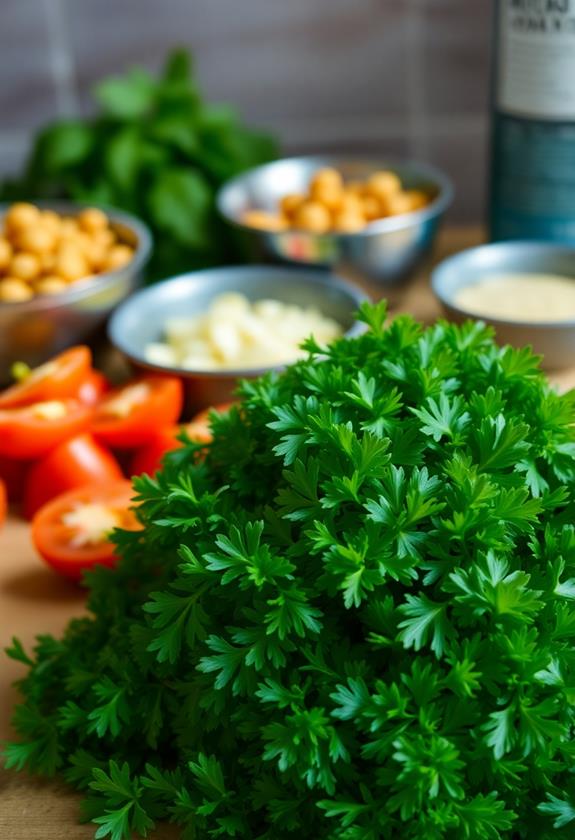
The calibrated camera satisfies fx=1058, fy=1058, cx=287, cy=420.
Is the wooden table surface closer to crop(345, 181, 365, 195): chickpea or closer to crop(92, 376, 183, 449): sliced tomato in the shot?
crop(92, 376, 183, 449): sliced tomato

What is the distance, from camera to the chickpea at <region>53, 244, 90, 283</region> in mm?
1508

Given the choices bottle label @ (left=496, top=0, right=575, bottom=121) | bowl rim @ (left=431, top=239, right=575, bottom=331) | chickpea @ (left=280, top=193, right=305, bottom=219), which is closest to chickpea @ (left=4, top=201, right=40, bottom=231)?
chickpea @ (left=280, top=193, right=305, bottom=219)

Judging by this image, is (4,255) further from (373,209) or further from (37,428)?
(373,209)

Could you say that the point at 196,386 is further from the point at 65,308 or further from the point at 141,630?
the point at 141,630

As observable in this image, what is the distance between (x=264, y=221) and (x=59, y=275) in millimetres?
344

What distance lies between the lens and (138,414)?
1287mm

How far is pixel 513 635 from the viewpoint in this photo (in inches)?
28.0

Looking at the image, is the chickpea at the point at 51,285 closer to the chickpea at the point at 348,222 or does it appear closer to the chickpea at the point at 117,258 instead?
the chickpea at the point at 117,258

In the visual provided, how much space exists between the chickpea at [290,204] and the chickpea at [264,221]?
2cm

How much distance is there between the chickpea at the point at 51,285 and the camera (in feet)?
4.87

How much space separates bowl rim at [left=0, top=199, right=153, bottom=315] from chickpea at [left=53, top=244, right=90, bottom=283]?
0.01 m

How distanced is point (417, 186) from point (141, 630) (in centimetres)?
115

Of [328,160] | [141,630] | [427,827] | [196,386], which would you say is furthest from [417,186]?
[427,827]

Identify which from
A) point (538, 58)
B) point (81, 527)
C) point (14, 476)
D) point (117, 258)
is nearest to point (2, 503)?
point (14, 476)
